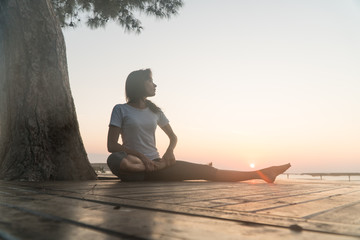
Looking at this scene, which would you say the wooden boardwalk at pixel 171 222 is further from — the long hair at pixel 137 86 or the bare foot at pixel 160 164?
the long hair at pixel 137 86

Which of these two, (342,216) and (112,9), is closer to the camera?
(342,216)

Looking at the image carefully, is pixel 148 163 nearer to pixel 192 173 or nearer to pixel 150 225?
pixel 192 173

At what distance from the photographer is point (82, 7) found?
7449 millimetres

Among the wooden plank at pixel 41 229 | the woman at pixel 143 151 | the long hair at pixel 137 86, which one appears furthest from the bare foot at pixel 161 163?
the wooden plank at pixel 41 229

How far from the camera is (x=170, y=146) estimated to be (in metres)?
4.11

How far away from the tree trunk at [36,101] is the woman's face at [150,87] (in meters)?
1.26

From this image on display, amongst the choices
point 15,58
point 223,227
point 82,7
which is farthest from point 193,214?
point 82,7

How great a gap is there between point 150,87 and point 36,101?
157 cm

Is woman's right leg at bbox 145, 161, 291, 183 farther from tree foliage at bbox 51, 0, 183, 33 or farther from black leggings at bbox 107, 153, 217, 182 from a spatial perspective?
tree foliage at bbox 51, 0, 183, 33

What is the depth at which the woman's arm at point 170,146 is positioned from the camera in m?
3.78

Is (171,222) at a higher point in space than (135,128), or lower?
lower

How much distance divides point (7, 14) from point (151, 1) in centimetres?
343

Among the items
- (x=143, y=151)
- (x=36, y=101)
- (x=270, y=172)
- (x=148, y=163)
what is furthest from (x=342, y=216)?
(x=36, y=101)

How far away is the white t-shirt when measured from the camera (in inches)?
147
